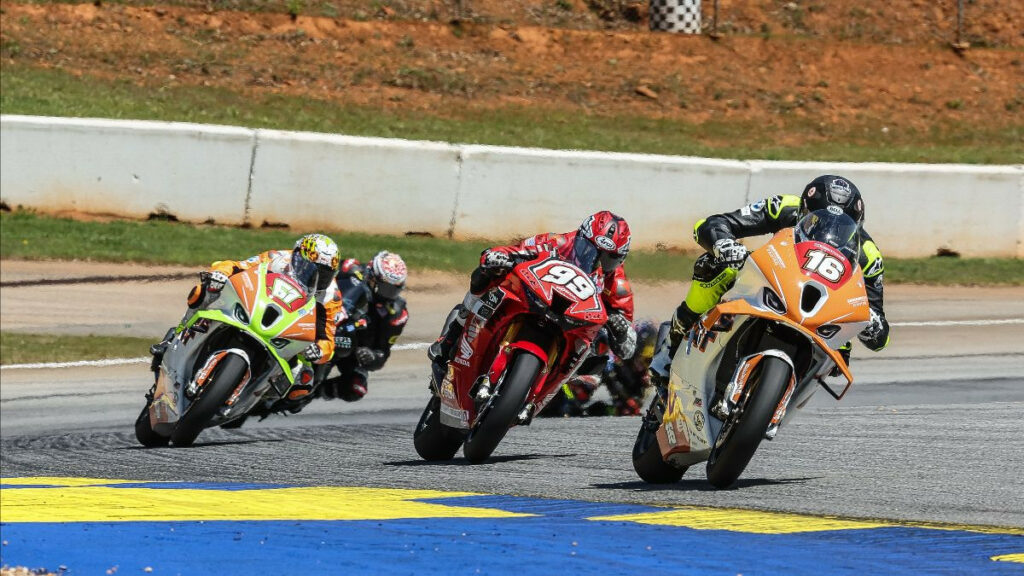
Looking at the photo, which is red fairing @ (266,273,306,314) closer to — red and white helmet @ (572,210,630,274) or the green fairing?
the green fairing

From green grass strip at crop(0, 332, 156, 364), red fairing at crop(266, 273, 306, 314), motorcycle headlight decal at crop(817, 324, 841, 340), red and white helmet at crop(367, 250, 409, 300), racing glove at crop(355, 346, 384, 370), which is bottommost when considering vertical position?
green grass strip at crop(0, 332, 156, 364)

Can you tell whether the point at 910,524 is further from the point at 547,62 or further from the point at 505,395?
the point at 547,62

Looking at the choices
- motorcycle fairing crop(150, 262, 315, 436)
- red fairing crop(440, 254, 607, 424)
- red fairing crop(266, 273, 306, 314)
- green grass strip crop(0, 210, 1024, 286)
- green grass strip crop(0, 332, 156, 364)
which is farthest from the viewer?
green grass strip crop(0, 210, 1024, 286)

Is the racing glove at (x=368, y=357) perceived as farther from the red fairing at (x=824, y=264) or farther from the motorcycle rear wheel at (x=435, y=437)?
the red fairing at (x=824, y=264)

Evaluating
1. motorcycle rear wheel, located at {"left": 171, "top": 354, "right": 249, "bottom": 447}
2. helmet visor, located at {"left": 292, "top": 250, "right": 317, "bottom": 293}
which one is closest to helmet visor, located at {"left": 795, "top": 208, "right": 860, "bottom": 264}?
motorcycle rear wheel, located at {"left": 171, "top": 354, "right": 249, "bottom": 447}

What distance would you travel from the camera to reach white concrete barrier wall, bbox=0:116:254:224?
57.4 feet

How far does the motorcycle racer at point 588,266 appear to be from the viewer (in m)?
8.68

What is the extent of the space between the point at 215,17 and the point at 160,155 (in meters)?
8.21

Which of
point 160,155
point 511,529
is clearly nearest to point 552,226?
point 160,155

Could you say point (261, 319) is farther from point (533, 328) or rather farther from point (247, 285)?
point (533, 328)

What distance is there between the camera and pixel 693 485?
24.8ft

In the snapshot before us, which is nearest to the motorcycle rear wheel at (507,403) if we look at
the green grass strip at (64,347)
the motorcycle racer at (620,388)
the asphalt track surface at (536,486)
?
the asphalt track surface at (536,486)

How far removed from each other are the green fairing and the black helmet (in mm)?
3766

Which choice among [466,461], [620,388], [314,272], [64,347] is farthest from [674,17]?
[466,461]
